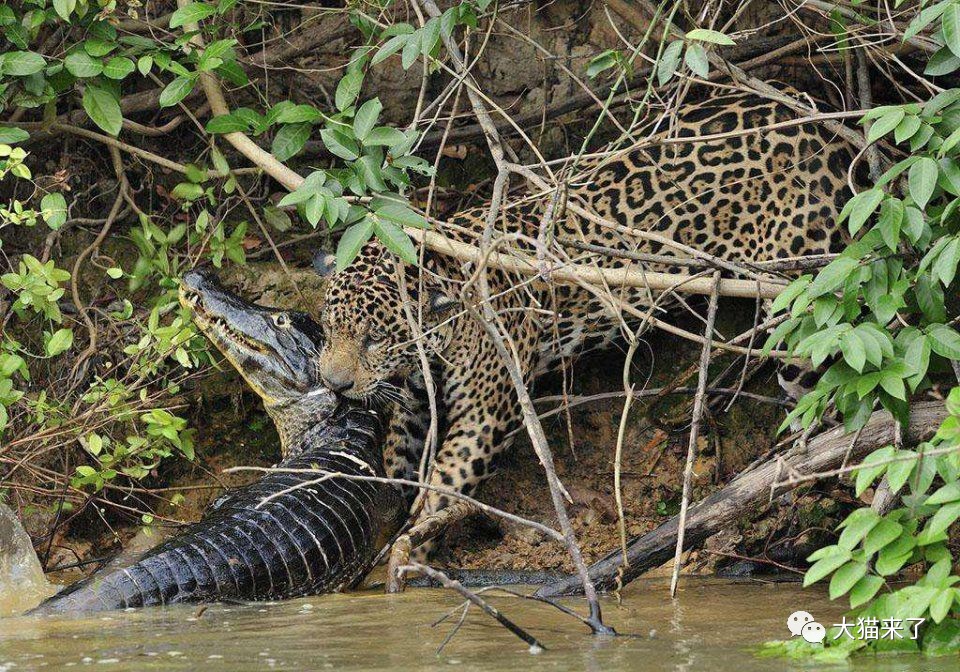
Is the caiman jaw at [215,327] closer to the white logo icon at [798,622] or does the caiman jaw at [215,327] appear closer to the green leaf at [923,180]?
the white logo icon at [798,622]

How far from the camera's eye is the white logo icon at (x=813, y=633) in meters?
3.79

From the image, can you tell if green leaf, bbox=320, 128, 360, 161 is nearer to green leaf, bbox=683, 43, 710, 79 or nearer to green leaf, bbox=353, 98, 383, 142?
green leaf, bbox=353, 98, 383, 142

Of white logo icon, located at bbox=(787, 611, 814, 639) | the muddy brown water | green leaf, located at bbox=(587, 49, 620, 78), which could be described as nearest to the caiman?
the muddy brown water

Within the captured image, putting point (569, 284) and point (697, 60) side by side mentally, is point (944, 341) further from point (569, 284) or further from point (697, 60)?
point (569, 284)

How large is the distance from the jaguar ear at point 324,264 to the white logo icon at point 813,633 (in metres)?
3.45

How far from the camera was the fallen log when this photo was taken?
4.57 metres

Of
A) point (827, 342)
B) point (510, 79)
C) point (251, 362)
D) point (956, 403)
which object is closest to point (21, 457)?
point (251, 362)

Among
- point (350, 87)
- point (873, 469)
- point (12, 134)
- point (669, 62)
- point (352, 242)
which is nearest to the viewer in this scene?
point (873, 469)

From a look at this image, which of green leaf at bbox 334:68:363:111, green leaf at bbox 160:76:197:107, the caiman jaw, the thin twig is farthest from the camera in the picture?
the caiman jaw

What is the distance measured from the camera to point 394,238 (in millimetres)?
4508

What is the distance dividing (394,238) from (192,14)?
1.81 meters

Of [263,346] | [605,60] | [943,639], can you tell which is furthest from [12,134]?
[943,639]

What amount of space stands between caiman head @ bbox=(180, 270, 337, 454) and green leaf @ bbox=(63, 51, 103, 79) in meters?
1.15

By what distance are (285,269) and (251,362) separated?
0.73 m
